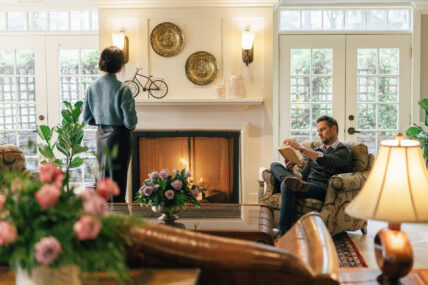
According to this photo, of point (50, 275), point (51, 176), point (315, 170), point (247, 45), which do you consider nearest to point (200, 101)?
point (247, 45)

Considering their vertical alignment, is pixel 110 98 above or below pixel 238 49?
below

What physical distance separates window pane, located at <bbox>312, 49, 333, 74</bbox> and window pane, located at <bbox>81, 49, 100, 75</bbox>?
244 cm

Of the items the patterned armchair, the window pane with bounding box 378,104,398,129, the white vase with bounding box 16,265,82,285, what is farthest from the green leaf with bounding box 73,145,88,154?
the white vase with bounding box 16,265,82,285

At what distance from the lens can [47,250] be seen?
118 cm

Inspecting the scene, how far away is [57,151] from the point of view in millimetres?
5777

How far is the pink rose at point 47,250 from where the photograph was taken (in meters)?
1.18

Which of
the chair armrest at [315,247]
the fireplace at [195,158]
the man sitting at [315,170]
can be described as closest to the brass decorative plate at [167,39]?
the fireplace at [195,158]

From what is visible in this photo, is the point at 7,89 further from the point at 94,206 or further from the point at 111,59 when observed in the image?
the point at 94,206

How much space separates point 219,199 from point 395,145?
3553mm

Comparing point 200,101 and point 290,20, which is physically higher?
point 290,20

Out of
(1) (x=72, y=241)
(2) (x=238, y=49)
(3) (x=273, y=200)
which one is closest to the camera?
(1) (x=72, y=241)

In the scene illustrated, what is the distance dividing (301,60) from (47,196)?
4894mm

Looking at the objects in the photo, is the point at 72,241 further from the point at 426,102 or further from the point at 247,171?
the point at 426,102

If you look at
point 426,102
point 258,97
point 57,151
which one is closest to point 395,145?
point 258,97
